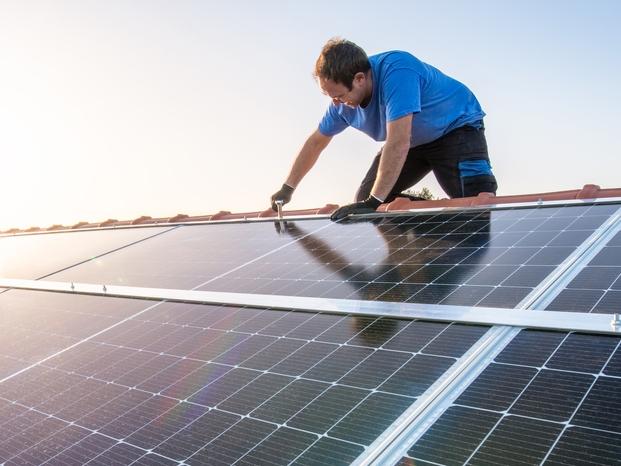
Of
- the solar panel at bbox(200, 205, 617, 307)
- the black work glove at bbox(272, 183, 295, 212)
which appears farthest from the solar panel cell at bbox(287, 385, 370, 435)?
the black work glove at bbox(272, 183, 295, 212)

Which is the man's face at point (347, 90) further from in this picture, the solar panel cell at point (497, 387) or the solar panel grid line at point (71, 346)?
the solar panel cell at point (497, 387)

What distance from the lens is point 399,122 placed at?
6266 millimetres

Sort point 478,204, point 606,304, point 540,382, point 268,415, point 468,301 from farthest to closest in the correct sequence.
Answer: point 478,204 → point 468,301 → point 606,304 → point 268,415 → point 540,382

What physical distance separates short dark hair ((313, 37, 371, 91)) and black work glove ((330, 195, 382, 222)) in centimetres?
122

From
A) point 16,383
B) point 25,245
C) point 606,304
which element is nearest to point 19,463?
point 16,383

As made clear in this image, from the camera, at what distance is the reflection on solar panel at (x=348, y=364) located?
2330 mm

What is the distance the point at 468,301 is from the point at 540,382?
3.27ft

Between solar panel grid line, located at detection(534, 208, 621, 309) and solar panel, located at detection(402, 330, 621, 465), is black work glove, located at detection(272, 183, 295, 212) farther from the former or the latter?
solar panel, located at detection(402, 330, 621, 465)

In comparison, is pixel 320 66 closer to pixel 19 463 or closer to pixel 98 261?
pixel 98 261

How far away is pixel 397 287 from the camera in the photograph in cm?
396

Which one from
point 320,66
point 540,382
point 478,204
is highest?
point 320,66

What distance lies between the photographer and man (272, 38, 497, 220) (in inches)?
251

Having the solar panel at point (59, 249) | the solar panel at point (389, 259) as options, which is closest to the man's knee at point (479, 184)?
the solar panel at point (389, 259)

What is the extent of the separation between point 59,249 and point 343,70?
208 inches
